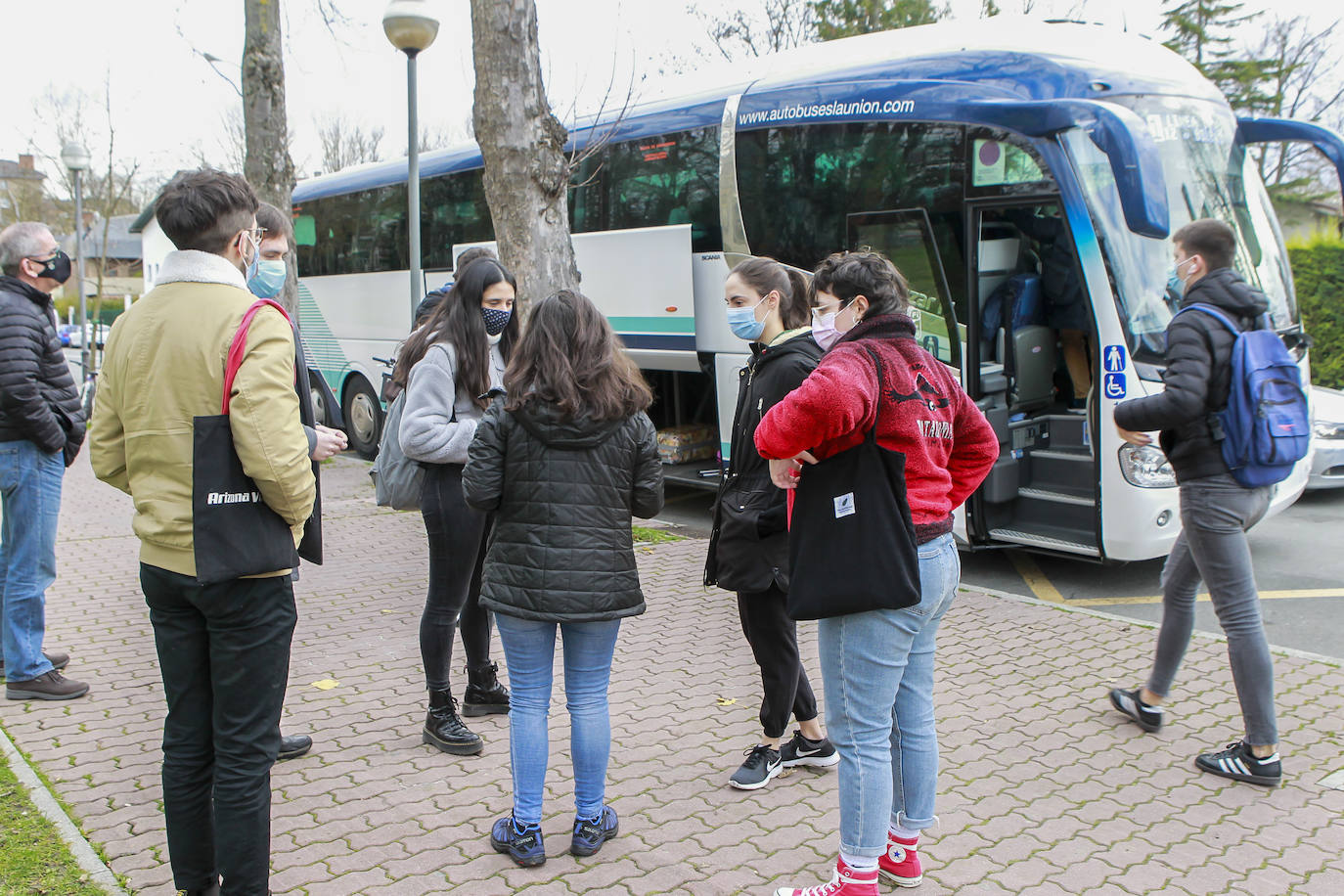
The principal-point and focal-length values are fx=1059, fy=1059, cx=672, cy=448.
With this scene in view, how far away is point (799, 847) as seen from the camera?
346 centimetres

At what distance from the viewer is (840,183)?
7.79 m

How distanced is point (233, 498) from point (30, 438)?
2.59 metres

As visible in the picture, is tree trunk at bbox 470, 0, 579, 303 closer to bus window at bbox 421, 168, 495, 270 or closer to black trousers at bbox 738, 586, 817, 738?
bus window at bbox 421, 168, 495, 270

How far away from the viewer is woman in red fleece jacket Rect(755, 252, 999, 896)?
2.79 meters

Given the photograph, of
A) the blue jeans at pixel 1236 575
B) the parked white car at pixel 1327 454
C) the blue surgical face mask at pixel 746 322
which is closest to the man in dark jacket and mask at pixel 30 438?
the blue surgical face mask at pixel 746 322

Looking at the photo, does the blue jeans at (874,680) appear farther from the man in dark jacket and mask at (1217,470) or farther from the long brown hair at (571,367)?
the man in dark jacket and mask at (1217,470)

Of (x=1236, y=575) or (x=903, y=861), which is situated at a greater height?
(x=1236, y=575)

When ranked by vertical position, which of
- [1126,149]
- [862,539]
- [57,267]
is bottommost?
[862,539]

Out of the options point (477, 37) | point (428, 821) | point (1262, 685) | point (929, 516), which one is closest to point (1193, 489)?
point (1262, 685)

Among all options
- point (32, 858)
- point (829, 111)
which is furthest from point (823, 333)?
point (829, 111)

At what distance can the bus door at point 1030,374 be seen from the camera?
671cm

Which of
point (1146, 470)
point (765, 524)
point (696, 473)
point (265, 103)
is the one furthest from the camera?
point (265, 103)

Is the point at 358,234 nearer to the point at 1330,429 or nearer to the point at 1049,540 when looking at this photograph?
the point at 1049,540

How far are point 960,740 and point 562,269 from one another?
5.06 m
